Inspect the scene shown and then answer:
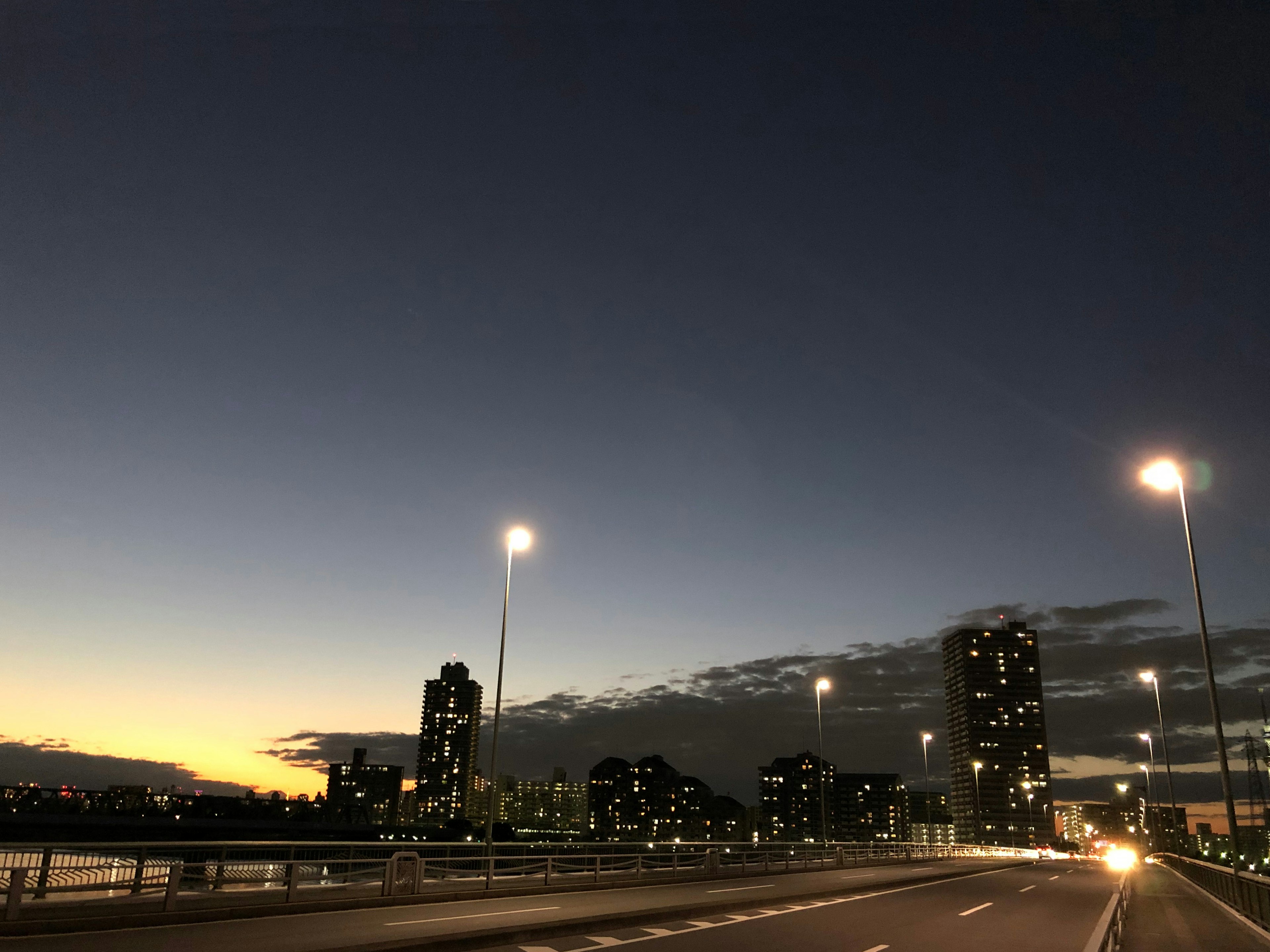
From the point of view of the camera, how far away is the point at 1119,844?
14312cm

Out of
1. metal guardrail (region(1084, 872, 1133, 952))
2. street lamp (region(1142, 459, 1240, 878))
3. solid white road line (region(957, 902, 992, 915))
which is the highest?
street lamp (region(1142, 459, 1240, 878))

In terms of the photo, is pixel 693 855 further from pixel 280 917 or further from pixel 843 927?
pixel 280 917

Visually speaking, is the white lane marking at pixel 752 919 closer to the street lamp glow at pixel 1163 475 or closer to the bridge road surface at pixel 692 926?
the bridge road surface at pixel 692 926

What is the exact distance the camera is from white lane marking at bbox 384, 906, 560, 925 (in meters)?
16.1

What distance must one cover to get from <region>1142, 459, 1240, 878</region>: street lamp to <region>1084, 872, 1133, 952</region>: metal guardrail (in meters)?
3.39

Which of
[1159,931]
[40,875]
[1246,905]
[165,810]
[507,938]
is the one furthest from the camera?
[165,810]

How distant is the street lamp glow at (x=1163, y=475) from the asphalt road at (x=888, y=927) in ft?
39.7

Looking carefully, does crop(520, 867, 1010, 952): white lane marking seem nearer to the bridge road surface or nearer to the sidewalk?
the bridge road surface

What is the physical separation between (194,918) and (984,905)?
66.8 ft

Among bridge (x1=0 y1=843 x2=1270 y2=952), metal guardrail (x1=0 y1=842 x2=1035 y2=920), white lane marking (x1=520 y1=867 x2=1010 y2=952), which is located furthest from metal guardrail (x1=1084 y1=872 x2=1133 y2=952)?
metal guardrail (x1=0 y1=842 x2=1035 y2=920)

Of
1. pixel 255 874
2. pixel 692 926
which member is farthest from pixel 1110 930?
pixel 255 874

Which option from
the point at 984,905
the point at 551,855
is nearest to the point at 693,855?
the point at 551,855

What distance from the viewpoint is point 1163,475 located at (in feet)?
80.7

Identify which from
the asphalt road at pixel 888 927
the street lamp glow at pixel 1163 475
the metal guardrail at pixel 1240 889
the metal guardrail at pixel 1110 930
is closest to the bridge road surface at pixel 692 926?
the asphalt road at pixel 888 927
